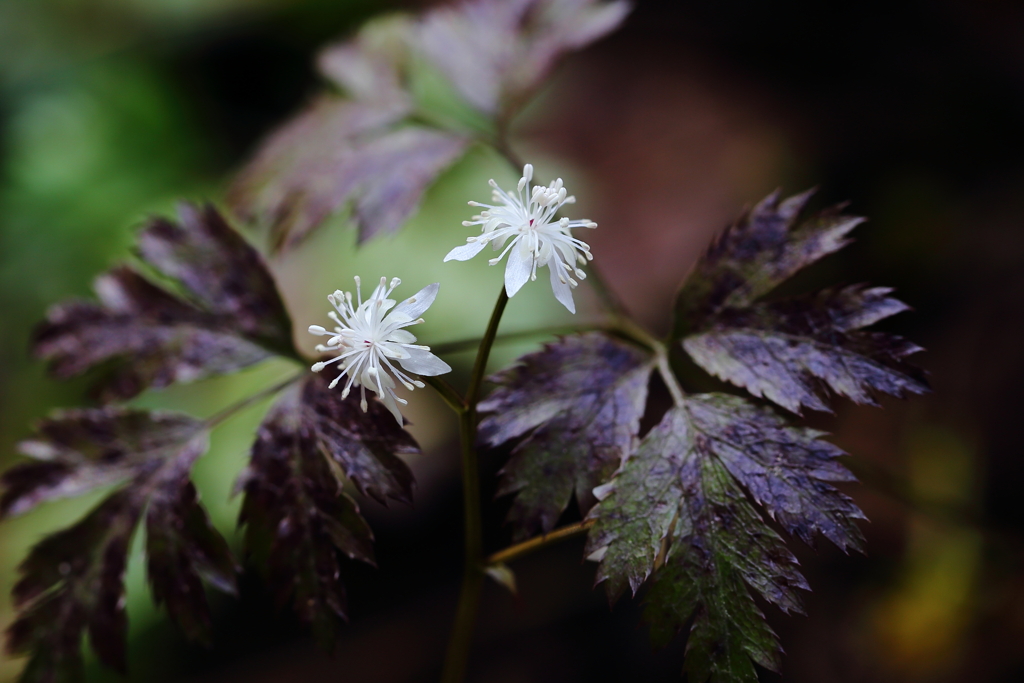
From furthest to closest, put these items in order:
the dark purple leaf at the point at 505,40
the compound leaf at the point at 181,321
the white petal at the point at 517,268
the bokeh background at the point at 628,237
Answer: the bokeh background at the point at 628,237
the dark purple leaf at the point at 505,40
the compound leaf at the point at 181,321
the white petal at the point at 517,268

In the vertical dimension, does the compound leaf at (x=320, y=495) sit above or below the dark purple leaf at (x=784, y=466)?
above

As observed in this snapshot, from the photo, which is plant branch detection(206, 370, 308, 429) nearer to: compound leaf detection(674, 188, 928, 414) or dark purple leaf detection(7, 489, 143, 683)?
dark purple leaf detection(7, 489, 143, 683)

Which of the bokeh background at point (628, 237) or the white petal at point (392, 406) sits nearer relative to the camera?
the white petal at point (392, 406)

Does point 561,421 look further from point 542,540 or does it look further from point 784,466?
point 784,466

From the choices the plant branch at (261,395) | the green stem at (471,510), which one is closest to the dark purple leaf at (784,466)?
the green stem at (471,510)

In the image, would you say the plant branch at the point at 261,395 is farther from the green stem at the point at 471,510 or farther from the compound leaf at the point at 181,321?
the green stem at the point at 471,510

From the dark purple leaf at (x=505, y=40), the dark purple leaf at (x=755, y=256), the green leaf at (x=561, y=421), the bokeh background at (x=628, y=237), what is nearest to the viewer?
the green leaf at (x=561, y=421)
